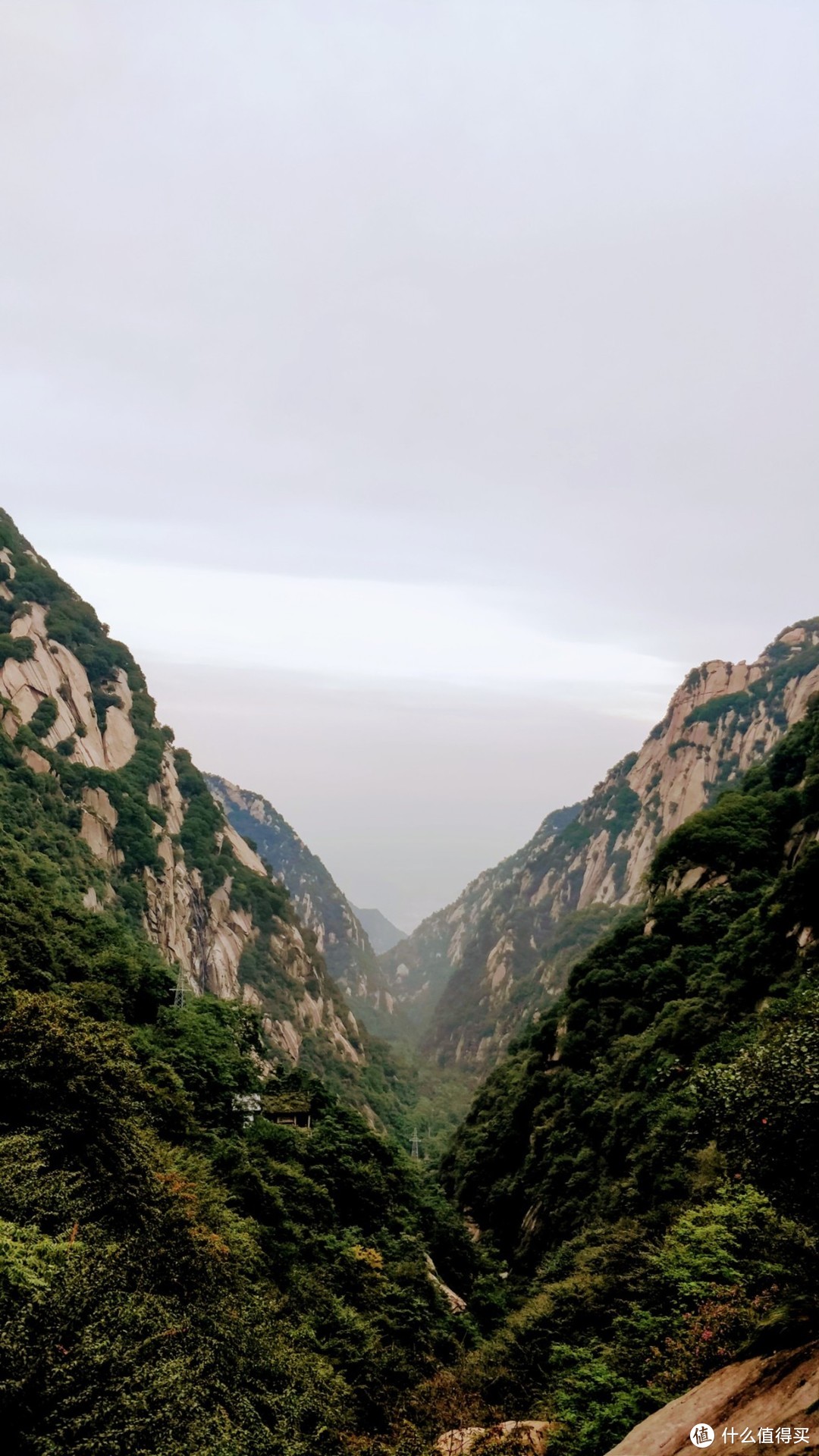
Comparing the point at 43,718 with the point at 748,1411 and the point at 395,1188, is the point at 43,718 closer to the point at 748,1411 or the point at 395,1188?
the point at 395,1188

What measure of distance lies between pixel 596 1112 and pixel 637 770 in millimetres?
108818

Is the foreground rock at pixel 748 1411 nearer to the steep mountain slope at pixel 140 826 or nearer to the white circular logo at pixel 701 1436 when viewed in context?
the white circular logo at pixel 701 1436

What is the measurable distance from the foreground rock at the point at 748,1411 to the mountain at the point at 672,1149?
0.27 feet

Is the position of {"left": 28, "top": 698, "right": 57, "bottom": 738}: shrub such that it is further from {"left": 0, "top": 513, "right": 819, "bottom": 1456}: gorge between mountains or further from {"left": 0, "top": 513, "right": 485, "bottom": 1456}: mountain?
{"left": 0, "top": 513, "right": 485, "bottom": 1456}: mountain

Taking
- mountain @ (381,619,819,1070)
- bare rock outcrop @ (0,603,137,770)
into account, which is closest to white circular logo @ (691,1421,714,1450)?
bare rock outcrop @ (0,603,137,770)

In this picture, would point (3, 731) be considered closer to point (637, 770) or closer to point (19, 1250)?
point (19, 1250)

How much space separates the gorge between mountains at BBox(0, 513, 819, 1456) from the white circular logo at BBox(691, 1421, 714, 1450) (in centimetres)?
40

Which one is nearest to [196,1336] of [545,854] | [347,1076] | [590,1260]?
[590,1260]

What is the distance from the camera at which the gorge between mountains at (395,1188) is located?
11.3 metres

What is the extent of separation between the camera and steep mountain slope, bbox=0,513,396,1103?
64.6 meters

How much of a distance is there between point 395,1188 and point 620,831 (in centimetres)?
10301

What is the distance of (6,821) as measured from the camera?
177 ft

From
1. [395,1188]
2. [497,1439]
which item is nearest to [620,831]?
[395,1188]

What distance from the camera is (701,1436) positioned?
9.59 meters
